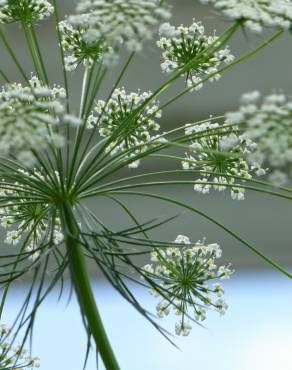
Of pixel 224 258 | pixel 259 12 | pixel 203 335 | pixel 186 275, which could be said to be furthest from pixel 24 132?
pixel 224 258

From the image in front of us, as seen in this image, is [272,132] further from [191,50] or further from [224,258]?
[224,258]

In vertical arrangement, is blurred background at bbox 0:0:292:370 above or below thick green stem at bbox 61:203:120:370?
above

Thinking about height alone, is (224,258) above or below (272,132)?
above

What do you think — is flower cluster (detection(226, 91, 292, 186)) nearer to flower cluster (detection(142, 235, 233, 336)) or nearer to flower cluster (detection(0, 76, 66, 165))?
flower cluster (detection(0, 76, 66, 165))

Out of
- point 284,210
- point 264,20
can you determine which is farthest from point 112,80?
point 264,20

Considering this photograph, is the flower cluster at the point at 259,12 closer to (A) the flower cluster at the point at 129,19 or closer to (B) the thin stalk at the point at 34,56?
(A) the flower cluster at the point at 129,19

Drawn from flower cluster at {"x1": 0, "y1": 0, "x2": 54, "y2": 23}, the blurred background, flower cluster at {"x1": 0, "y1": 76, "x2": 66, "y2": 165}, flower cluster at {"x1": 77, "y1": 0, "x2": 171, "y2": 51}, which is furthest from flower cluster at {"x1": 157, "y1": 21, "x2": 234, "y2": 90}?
the blurred background

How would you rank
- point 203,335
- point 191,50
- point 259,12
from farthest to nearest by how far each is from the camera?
point 203,335, point 191,50, point 259,12
